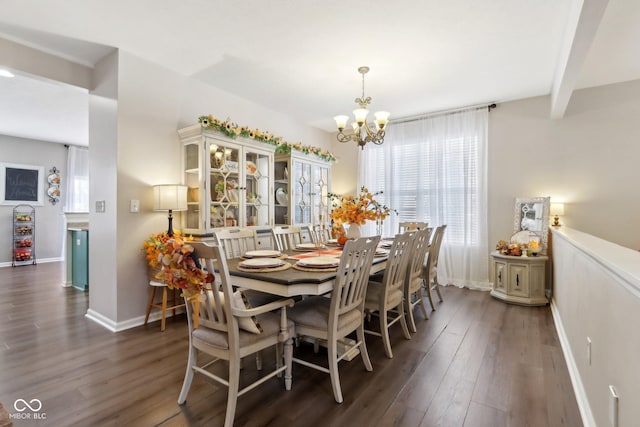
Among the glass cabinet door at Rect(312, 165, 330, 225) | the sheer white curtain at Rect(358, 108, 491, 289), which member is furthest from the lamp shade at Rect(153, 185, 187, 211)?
the sheer white curtain at Rect(358, 108, 491, 289)

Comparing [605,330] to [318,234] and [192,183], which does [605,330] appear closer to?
[318,234]

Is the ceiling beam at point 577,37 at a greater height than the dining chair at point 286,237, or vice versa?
the ceiling beam at point 577,37

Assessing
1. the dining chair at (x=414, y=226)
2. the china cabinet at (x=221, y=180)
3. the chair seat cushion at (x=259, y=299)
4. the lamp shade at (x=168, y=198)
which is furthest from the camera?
the dining chair at (x=414, y=226)

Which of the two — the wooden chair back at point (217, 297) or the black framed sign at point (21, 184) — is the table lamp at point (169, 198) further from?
the black framed sign at point (21, 184)

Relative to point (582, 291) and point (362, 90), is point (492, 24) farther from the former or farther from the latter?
point (582, 291)

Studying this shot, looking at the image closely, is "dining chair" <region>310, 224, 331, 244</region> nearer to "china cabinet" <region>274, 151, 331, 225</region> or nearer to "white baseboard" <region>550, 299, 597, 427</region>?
"china cabinet" <region>274, 151, 331, 225</region>

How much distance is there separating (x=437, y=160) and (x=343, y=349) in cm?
344

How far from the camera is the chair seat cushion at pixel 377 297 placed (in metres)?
2.50

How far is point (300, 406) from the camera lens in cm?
180

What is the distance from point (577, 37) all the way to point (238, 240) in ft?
10.0

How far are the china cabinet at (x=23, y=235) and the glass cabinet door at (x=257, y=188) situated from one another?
5614mm

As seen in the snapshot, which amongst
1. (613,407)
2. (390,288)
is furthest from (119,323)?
(613,407)

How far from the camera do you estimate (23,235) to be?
632 centimetres

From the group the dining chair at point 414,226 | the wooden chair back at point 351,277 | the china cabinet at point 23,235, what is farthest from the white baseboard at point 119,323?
the china cabinet at point 23,235
